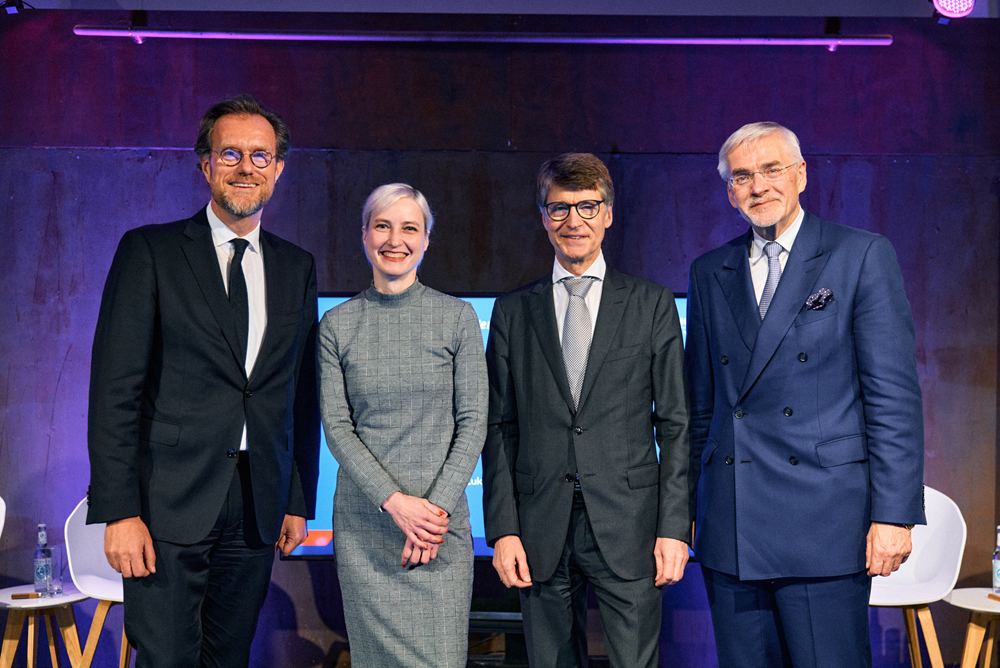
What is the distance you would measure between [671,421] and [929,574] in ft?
6.66

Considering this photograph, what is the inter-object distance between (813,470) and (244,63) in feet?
10.9

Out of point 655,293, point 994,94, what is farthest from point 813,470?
point 994,94

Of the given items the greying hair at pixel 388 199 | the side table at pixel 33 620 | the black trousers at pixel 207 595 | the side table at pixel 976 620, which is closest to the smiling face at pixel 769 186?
the greying hair at pixel 388 199

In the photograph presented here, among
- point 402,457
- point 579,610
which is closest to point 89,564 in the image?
point 402,457

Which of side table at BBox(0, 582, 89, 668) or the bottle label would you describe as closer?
side table at BBox(0, 582, 89, 668)

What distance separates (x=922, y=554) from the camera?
3.46 meters

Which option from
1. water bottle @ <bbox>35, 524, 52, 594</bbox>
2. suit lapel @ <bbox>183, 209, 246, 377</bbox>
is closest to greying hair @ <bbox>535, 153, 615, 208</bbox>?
suit lapel @ <bbox>183, 209, 246, 377</bbox>

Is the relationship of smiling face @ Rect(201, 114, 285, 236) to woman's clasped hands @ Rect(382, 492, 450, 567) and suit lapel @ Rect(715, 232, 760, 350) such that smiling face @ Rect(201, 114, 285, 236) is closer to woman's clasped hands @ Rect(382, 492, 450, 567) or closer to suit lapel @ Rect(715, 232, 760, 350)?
woman's clasped hands @ Rect(382, 492, 450, 567)

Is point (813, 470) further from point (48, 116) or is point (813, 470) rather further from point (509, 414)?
point (48, 116)

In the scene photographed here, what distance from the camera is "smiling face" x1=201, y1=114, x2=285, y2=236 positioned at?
2.24 metres

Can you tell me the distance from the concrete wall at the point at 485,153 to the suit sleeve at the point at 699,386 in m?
1.57

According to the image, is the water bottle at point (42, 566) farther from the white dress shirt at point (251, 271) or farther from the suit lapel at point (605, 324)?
the suit lapel at point (605, 324)

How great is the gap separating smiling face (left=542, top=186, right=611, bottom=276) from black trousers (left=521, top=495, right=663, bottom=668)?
0.71 m

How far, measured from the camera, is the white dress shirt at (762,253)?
2248 millimetres
